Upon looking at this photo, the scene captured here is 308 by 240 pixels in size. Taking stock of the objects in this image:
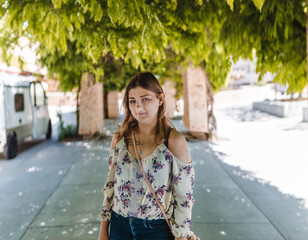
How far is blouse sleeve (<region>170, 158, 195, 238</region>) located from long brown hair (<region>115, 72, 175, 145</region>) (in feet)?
0.71

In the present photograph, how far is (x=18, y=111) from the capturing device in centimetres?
905

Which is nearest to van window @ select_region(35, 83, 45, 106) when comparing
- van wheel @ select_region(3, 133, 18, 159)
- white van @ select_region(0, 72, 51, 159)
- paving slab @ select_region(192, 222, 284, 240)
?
white van @ select_region(0, 72, 51, 159)

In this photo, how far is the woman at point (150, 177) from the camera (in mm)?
1755

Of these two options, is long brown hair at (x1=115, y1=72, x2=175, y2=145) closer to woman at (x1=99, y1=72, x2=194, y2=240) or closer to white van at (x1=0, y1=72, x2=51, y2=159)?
woman at (x1=99, y1=72, x2=194, y2=240)

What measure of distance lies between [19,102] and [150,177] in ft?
28.6

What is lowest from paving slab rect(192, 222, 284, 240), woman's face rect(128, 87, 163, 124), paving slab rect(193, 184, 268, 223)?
paving slab rect(192, 222, 284, 240)

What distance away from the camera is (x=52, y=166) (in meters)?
7.46

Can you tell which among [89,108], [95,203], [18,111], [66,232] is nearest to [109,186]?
[66,232]

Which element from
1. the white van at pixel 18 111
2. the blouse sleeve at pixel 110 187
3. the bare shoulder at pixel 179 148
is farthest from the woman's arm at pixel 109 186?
the white van at pixel 18 111

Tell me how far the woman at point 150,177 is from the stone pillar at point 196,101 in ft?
29.3

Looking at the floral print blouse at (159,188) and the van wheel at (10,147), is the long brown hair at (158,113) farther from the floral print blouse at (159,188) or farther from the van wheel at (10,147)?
Answer: the van wheel at (10,147)

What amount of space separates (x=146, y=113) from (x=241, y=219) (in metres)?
3.08

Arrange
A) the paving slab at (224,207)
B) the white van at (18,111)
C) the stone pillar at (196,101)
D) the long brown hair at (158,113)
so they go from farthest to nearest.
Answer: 1. the stone pillar at (196,101)
2. the white van at (18,111)
3. the paving slab at (224,207)
4. the long brown hair at (158,113)

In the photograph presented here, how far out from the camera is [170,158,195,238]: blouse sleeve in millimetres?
1750
